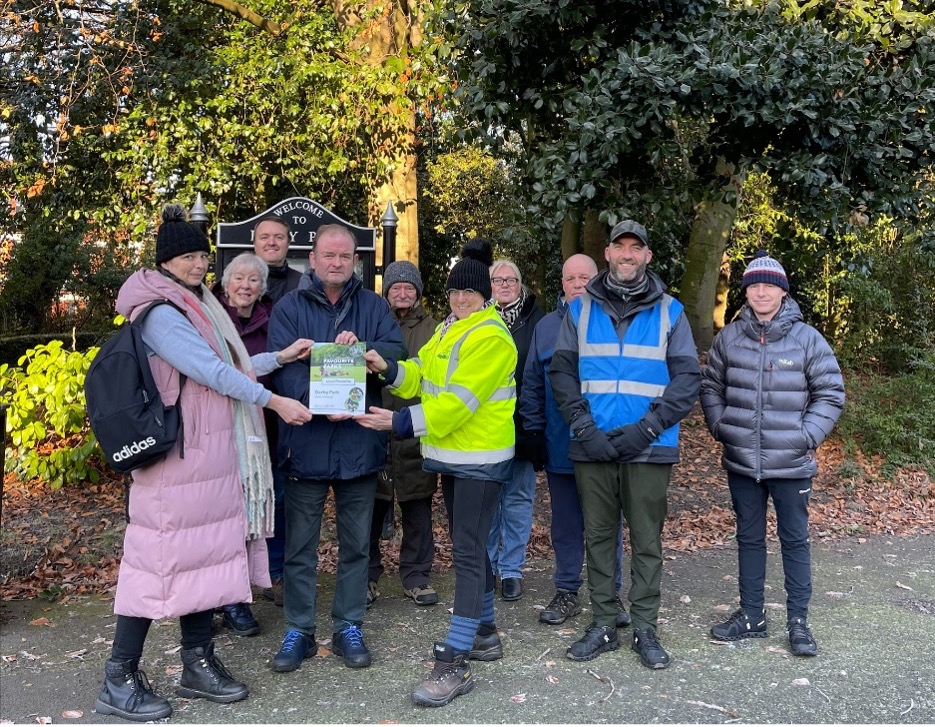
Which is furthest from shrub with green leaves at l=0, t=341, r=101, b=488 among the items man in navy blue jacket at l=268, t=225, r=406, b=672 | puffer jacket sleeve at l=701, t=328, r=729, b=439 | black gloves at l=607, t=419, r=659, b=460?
Result: puffer jacket sleeve at l=701, t=328, r=729, b=439

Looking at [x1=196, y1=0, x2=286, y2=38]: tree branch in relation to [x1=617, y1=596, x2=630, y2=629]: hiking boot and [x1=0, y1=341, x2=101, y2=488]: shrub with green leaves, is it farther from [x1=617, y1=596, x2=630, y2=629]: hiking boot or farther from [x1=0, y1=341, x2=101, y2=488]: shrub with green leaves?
[x1=617, y1=596, x2=630, y2=629]: hiking boot

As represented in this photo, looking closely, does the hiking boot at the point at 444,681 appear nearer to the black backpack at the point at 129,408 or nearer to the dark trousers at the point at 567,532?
the dark trousers at the point at 567,532

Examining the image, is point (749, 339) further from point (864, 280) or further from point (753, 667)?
point (864, 280)

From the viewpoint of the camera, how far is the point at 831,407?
4.73 m

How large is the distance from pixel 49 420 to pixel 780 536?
5.73 m

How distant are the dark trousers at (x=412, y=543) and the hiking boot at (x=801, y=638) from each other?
2.12 metres

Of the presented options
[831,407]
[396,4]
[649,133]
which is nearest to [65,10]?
[396,4]

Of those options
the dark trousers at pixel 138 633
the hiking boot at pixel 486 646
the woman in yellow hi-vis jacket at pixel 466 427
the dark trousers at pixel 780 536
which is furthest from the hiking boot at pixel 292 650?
the dark trousers at pixel 780 536

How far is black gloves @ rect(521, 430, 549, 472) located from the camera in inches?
208

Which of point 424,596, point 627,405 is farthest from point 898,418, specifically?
point 424,596

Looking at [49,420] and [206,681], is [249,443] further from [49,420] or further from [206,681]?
[49,420]

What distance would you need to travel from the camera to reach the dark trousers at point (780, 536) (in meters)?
4.80

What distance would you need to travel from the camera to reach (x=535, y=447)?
5.29m

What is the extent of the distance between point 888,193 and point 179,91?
773 cm
